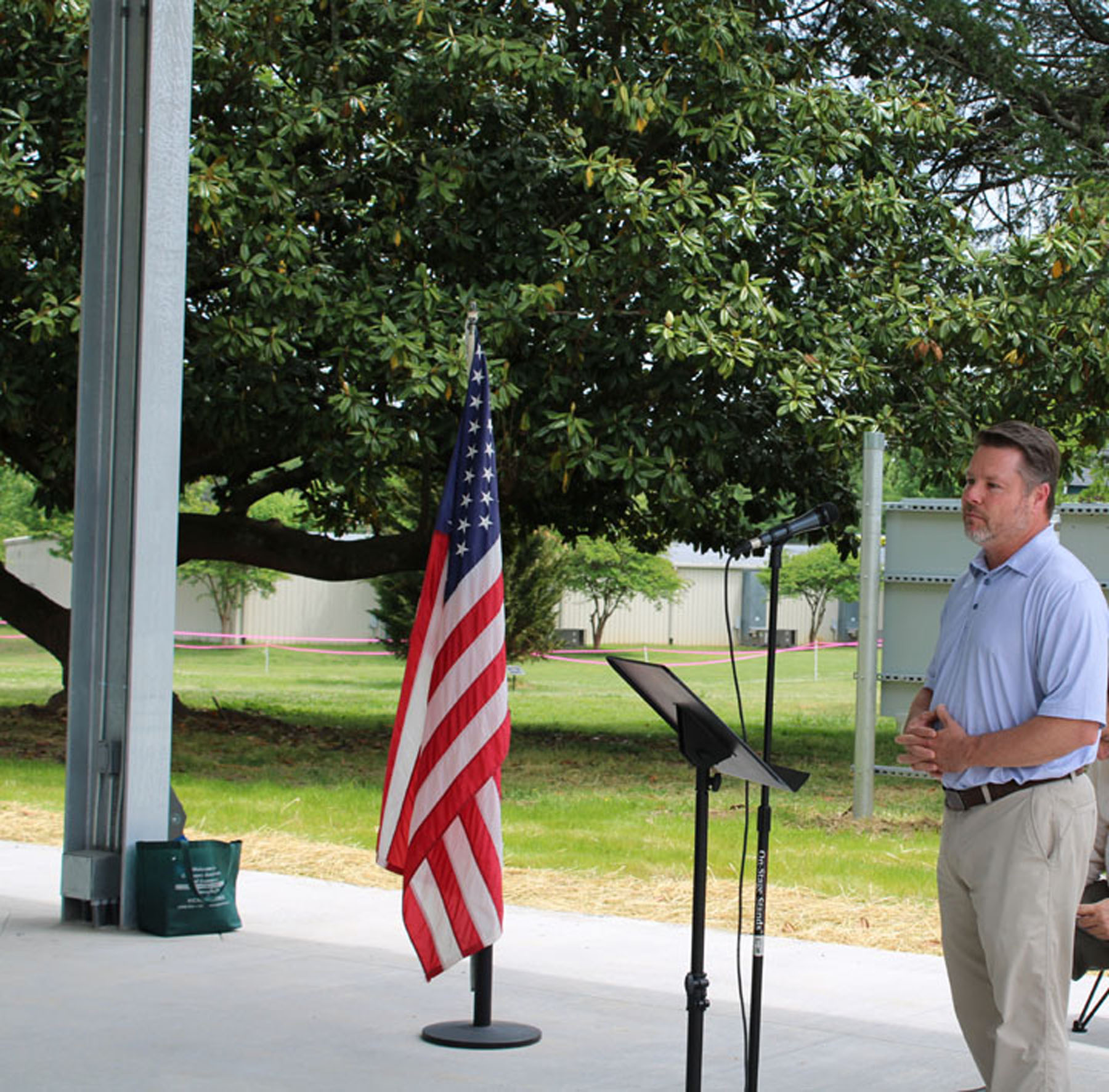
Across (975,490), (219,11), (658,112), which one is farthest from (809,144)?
(975,490)

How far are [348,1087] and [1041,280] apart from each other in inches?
452

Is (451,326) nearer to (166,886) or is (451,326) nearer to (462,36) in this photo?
(462,36)

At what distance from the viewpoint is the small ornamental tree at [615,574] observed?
51219 mm

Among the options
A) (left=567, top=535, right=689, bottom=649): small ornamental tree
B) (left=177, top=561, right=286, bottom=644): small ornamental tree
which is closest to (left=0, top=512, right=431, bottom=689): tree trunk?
(left=177, top=561, right=286, bottom=644): small ornamental tree

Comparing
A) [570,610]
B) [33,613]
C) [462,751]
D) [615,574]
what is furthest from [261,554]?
[570,610]

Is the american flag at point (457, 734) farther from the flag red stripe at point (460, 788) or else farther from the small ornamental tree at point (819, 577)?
the small ornamental tree at point (819, 577)

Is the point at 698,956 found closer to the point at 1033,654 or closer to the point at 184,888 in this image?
the point at 1033,654

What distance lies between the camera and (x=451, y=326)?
14195 millimetres

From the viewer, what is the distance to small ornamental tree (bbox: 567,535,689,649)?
5122cm

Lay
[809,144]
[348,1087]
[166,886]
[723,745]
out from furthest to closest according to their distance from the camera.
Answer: [809,144], [166,886], [348,1087], [723,745]

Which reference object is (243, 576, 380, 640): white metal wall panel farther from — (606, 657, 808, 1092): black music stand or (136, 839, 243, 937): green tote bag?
(606, 657, 808, 1092): black music stand

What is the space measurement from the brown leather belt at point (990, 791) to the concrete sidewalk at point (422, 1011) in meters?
1.55

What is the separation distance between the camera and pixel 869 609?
12320 mm

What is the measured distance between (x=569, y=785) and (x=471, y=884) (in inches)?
369
